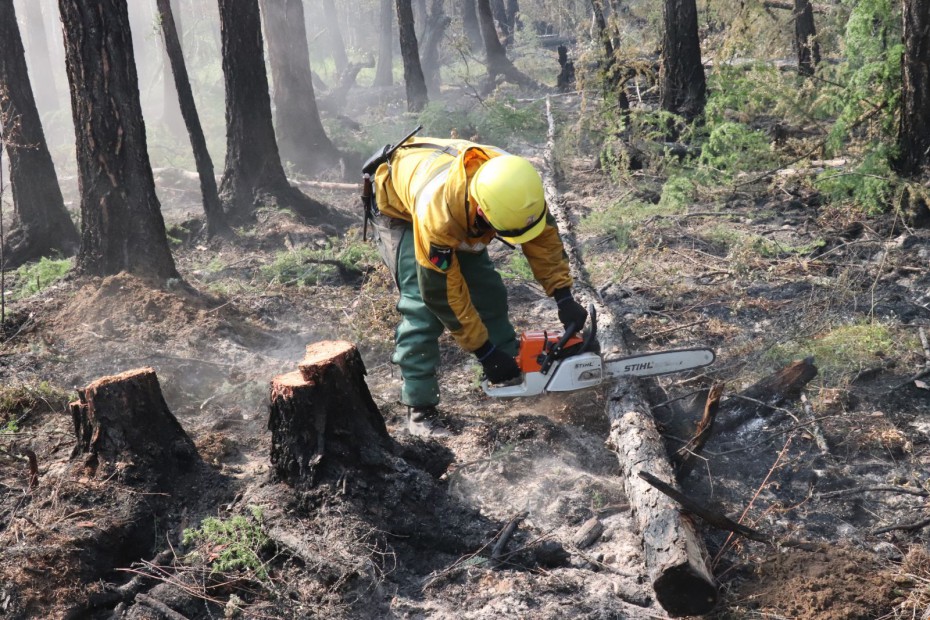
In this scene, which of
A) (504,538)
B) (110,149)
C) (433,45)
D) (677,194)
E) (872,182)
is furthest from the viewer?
(433,45)

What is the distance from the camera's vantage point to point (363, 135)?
1535 centimetres

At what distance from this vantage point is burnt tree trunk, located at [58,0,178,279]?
6.09 m

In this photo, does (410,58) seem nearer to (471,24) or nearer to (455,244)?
(471,24)

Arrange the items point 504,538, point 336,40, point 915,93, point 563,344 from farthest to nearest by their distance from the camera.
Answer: point 336,40
point 915,93
point 563,344
point 504,538

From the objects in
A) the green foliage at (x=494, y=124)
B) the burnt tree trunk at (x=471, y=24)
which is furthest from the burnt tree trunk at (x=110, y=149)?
the burnt tree trunk at (x=471, y=24)

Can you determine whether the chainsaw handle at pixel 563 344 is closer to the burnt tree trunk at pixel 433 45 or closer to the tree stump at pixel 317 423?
the tree stump at pixel 317 423

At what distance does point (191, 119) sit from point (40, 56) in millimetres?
24100

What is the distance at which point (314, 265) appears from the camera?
24.5ft

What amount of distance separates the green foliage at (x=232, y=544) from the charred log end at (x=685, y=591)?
5.13 ft

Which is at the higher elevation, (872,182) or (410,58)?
(410,58)

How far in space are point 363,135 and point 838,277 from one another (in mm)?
11146

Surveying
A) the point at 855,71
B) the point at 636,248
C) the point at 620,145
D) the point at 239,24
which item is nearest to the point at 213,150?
the point at 239,24

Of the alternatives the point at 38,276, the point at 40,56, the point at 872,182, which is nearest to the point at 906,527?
the point at 872,182

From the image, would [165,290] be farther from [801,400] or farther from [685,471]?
[801,400]
